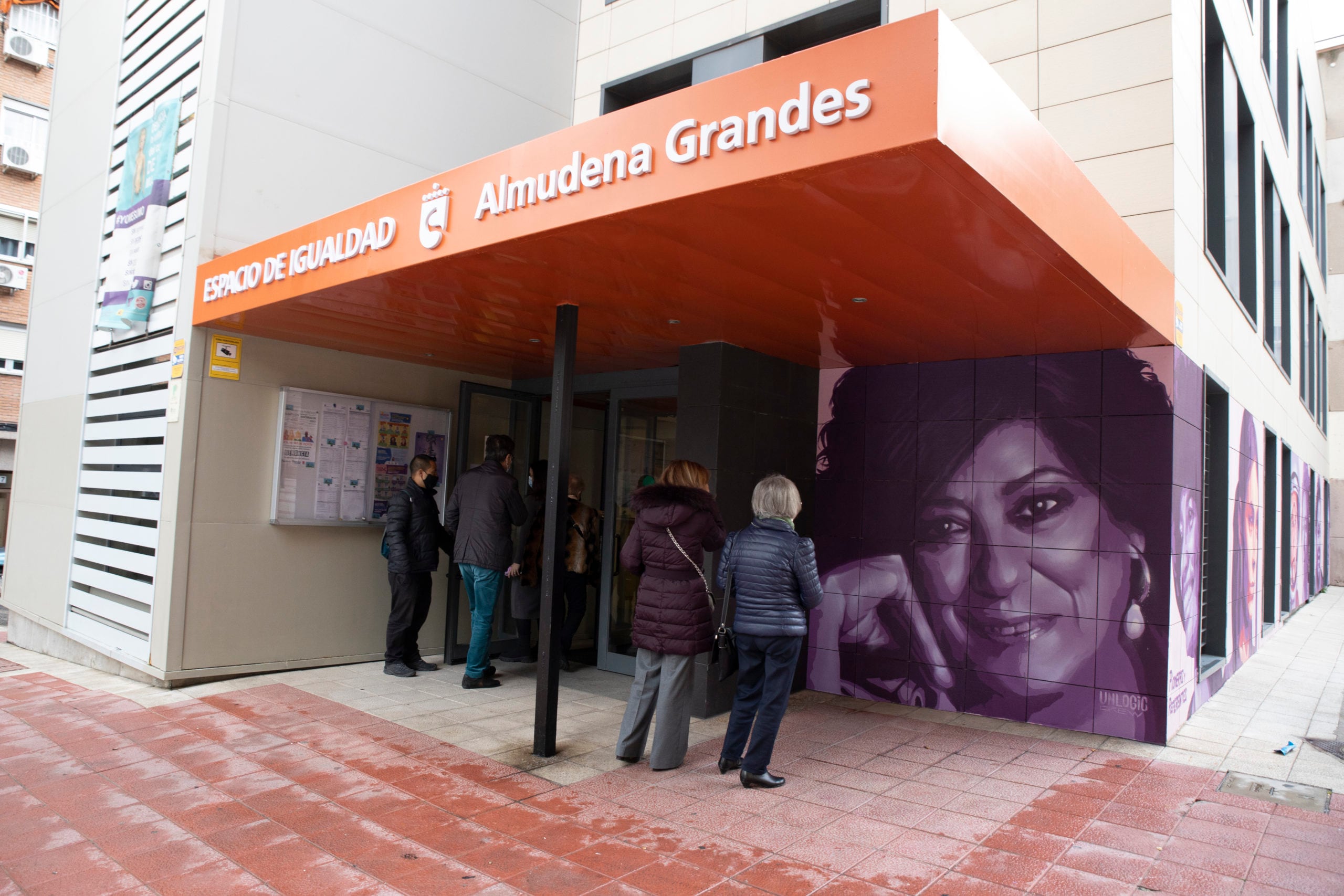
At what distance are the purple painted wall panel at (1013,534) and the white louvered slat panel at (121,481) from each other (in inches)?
201

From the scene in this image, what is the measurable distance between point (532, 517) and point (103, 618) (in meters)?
3.59

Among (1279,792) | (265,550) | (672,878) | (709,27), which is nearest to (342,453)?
(265,550)

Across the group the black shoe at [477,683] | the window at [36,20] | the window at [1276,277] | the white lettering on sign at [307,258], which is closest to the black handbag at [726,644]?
the black shoe at [477,683]

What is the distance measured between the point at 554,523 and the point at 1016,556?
318cm

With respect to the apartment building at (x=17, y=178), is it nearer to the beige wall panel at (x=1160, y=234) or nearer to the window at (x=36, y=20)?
the window at (x=36, y=20)

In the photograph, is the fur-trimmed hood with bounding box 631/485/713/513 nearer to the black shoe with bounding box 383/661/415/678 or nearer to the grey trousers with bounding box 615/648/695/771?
the grey trousers with bounding box 615/648/695/771

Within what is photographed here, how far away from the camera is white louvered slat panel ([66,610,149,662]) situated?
6.34 meters

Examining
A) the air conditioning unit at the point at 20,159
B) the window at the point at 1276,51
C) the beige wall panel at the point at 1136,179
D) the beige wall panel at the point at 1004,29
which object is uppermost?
the air conditioning unit at the point at 20,159

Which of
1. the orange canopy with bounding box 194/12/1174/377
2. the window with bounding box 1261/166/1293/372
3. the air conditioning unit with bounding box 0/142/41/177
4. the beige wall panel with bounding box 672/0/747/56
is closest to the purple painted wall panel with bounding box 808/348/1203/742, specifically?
the orange canopy with bounding box 194/12/1174/377

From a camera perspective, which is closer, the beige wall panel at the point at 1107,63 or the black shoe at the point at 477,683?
Answer: the beige wall panel at the point at 1107,63

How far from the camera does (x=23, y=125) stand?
24.5m

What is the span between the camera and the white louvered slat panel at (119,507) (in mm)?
6449

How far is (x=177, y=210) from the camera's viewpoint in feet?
21.7

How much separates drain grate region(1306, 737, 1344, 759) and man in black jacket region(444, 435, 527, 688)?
5.50m
